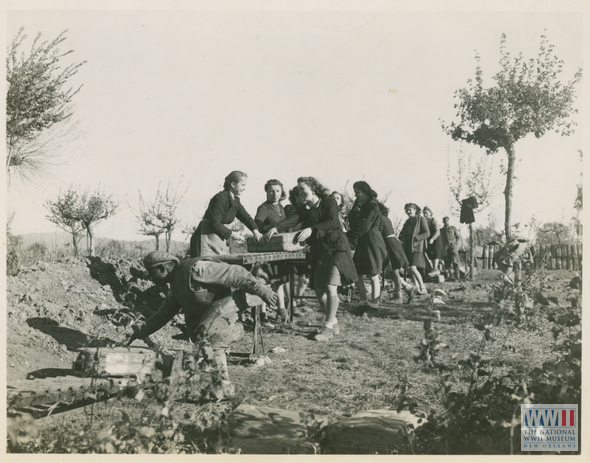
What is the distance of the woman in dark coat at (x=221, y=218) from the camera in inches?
216

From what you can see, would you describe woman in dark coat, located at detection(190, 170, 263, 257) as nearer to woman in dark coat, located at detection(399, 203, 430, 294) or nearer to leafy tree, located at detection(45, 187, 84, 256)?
leafy tree, located at detection(45, 187, 84, 256)

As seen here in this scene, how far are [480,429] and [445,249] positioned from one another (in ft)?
23.2

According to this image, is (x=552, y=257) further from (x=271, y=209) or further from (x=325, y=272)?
(x=271, y=209)

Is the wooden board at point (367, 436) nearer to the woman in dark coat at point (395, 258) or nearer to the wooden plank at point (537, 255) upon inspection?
the wooden plank at point (537, 255)

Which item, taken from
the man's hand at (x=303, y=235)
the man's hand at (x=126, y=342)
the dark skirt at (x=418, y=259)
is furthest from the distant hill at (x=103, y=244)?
the dark skirt at (x=418, y=259)

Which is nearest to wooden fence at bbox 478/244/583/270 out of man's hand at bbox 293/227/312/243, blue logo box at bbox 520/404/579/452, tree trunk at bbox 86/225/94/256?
blue logo box at bbox 520/404/579/452

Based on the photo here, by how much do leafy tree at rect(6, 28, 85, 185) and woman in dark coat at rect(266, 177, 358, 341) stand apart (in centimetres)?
237

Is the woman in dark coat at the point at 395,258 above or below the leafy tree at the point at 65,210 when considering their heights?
below

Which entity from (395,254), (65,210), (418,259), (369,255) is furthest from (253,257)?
(418,259)

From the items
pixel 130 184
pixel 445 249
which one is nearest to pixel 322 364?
pixel 130 184

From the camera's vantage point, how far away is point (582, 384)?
4.40m

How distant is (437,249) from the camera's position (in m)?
10.5

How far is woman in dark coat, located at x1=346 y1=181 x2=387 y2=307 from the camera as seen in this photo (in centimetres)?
636

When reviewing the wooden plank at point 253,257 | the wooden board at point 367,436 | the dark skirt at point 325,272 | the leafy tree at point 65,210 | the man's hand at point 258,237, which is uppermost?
the leafy tree at point 65,210
